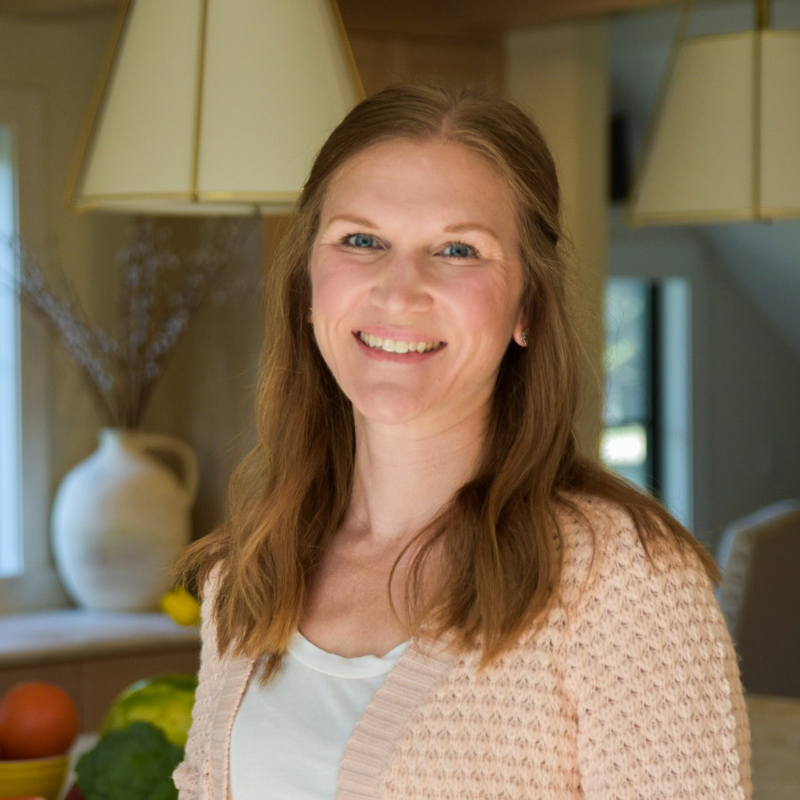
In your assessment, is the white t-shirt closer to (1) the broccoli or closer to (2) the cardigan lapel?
(2) the cardigan lapel

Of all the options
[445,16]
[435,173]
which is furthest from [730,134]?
[445,16]

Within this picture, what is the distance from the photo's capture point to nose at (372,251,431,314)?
1.17m

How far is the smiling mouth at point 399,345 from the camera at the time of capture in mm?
1190

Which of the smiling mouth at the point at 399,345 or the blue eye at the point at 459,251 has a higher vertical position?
the blue eye at the point at 459,251

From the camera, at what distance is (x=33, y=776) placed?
1.53 m

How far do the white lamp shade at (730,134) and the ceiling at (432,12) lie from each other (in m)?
1.29

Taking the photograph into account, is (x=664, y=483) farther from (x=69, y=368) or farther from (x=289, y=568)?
(x=289, y=568)

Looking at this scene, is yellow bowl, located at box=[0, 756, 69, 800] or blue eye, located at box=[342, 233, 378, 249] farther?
yellow bowl, located at box=[0, 756, 69, 800]

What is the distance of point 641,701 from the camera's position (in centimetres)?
102

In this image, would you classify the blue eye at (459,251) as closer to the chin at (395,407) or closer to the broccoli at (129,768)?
the chin at (395,407)

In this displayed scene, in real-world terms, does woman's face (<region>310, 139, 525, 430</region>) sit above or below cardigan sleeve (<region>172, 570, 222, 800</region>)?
above

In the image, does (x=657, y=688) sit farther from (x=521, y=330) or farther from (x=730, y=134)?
(x=730, y=134)

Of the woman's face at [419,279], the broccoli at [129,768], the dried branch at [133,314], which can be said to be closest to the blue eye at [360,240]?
the woman's face at [419,279]

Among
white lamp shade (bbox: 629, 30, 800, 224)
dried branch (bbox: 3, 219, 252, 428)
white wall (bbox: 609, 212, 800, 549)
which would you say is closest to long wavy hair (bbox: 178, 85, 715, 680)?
white lamp shade (bbox: 629, 30, 800, 224)
